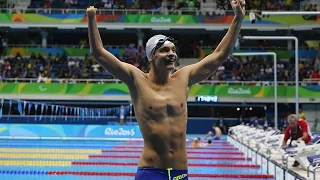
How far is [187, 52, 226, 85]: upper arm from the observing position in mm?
3205

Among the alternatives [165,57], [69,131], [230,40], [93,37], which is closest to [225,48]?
[230,40]

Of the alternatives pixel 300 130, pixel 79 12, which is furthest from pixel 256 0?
pixel 300 130

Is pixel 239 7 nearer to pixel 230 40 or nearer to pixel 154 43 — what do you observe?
pixel 230 40

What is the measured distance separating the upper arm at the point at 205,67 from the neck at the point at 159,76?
0.60 feet

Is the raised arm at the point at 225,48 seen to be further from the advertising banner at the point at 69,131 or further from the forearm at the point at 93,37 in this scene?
the advertising banner at the point at 69,131

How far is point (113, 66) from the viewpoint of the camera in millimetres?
2971

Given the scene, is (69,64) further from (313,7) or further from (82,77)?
(313,7)

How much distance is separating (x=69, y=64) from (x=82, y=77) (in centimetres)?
142

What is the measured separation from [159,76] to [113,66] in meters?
0.31

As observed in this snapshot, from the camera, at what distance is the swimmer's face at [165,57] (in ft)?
9.89

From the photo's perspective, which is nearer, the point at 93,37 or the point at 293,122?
the point at 93,37

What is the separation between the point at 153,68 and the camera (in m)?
3.13

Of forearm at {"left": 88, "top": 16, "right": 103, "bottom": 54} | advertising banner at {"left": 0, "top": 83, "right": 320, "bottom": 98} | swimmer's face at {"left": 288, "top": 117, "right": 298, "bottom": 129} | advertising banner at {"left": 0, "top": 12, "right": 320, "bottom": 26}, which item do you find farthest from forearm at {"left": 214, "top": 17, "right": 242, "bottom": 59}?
advertising banner at {"left": 0, "top": 12, "right": 320, "bottom": 26}

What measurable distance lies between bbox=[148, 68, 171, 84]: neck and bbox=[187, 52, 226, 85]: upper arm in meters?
0.18
